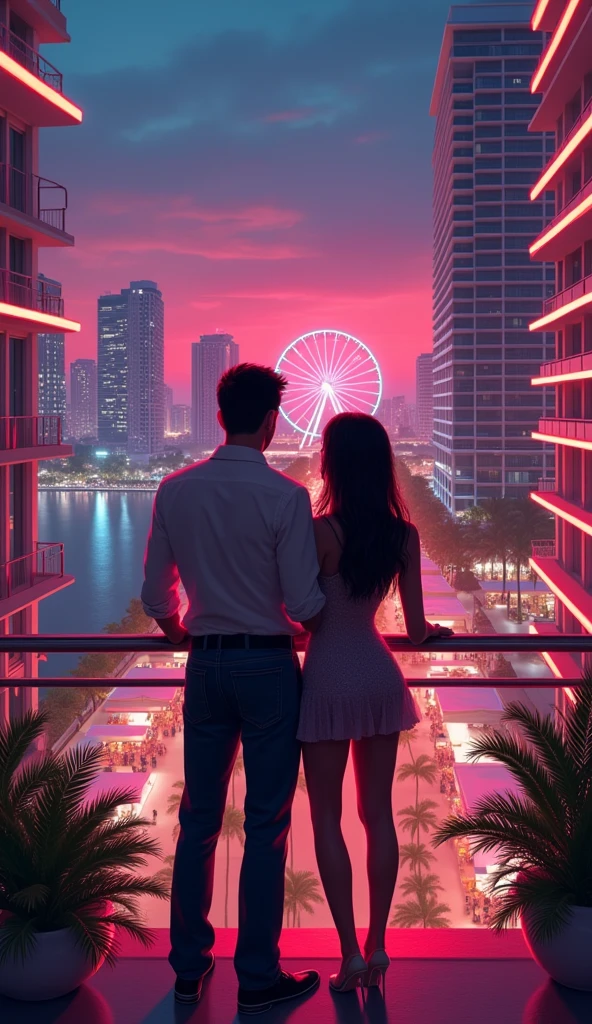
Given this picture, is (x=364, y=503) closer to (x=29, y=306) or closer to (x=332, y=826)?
(x=332, y=826)

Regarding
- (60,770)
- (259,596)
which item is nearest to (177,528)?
(259,596)

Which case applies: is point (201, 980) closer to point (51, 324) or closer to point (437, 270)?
point (51, 324)

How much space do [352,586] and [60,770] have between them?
1057mm

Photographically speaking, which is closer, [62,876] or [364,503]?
[364,503]

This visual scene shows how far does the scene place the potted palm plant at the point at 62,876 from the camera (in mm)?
2496

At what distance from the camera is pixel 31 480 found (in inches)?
736

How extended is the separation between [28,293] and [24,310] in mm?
1273

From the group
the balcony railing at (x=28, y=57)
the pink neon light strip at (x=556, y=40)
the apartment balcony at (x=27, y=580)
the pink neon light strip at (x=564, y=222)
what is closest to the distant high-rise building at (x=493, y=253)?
the pink neon light strip at (x=564, y=222)

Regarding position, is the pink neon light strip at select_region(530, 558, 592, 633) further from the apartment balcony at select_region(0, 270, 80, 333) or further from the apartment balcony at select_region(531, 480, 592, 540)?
the apartment balcony at select_region(0, 270, 80, 333)

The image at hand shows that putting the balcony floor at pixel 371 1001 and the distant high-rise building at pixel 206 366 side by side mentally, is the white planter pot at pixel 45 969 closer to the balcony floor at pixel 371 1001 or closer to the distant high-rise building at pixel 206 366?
the balcony floor at pixel 371 1001

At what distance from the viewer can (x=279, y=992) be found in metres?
2.50

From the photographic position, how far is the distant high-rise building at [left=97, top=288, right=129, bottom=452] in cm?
16850

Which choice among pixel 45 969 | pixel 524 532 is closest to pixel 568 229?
pixel 45 969

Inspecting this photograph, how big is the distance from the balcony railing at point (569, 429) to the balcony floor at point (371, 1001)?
17.9 m
